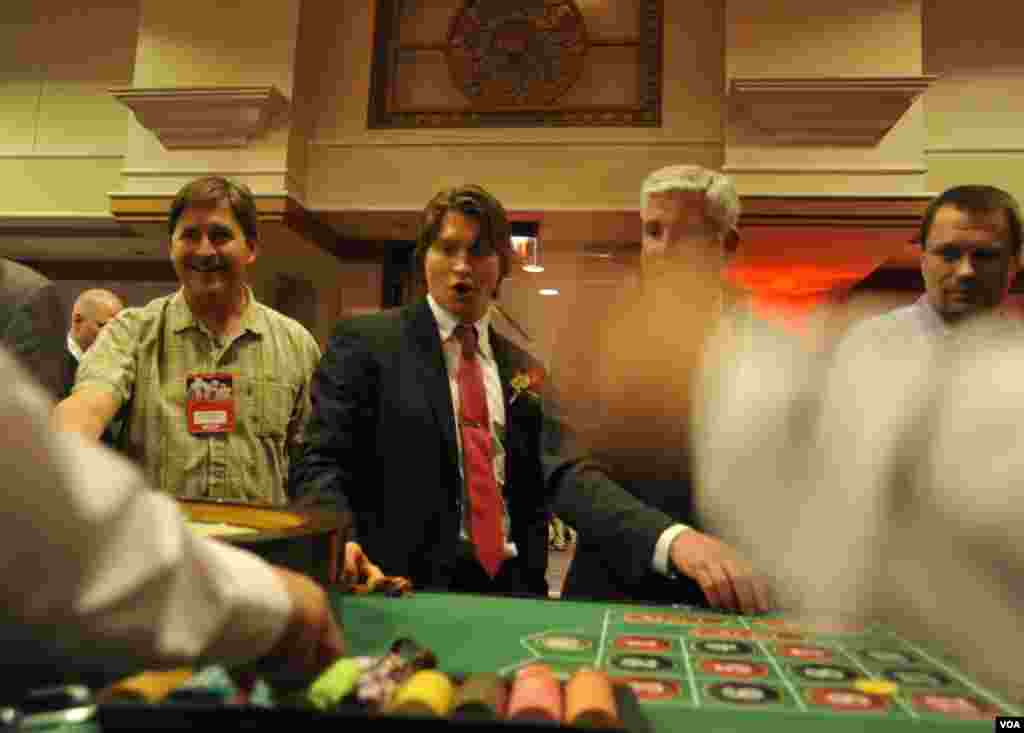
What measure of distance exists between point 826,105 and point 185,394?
3.88 m

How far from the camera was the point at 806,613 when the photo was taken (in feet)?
3.98

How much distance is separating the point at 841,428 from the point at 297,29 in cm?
470

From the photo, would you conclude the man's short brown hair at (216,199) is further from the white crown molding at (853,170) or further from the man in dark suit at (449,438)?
the white crown molding at (853,170)

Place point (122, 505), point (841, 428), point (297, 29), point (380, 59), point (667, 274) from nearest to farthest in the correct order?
point (122, 505), point (841, 428), point (667, 274), point (297, 29), point (380, 59)

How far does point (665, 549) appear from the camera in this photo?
137 centimetres

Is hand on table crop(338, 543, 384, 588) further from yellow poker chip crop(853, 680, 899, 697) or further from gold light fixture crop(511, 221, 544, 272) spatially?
gold light fixture crop(511, 221, 544, 272)

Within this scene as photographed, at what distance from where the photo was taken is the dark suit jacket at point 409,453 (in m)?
1.70

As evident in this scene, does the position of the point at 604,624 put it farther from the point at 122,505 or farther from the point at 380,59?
the point at 380,59

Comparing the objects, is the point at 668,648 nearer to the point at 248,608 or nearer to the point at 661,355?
the point at 248,608

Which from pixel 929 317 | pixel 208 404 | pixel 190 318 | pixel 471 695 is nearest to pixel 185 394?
pixel 208 404

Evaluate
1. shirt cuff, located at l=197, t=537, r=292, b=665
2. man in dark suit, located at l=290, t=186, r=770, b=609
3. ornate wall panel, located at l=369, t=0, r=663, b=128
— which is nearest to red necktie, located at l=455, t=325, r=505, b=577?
man in dark suit, located at l=290, t=186, r=770, b=609

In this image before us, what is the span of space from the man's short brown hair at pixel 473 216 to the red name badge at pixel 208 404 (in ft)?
1.89

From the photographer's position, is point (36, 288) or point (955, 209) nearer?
point (36, 288)

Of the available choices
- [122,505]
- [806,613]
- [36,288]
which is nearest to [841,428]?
[806,613]
